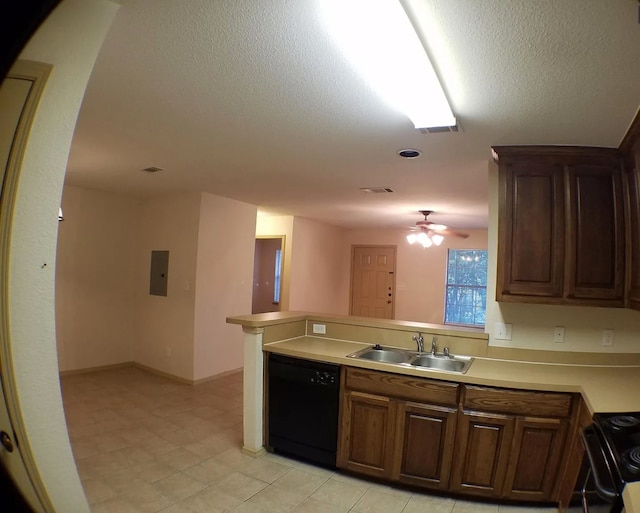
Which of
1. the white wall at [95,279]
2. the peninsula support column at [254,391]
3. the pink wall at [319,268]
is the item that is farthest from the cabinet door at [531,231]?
the white wall at [95,279]

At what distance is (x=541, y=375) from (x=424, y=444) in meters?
0.85

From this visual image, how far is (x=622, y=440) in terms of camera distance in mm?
1382

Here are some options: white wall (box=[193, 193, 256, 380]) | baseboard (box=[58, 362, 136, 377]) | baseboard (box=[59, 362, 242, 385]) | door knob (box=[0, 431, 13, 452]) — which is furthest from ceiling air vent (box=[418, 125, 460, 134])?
baseboard (box=[58, 362, 136, 377])

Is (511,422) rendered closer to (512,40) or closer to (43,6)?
(512,40)

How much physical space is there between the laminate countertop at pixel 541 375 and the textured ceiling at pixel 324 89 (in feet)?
4.74

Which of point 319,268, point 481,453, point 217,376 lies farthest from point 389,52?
point 319,268

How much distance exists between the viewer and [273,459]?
8.45 ft

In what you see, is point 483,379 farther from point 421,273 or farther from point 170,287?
point 421,273

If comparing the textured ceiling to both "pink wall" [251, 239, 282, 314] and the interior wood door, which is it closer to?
the interior wood door

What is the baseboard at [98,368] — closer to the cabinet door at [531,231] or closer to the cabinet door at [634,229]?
the cabinet door at [531,231]

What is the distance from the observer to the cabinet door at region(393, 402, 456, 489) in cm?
213

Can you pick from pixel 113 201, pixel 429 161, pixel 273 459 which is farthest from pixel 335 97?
pixel 113 201

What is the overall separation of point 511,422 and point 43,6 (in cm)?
255

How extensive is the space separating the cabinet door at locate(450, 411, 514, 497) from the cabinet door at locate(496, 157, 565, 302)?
78 cm
